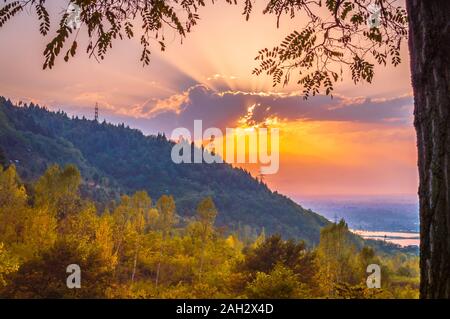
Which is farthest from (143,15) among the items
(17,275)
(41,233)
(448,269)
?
(41,233)

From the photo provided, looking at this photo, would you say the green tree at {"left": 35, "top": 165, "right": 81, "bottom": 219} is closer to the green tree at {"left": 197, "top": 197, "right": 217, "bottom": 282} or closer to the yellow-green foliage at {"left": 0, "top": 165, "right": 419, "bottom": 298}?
the yellow-green foliage at {"left": 0, "top": 165, "right": 419, "bottom": 298}

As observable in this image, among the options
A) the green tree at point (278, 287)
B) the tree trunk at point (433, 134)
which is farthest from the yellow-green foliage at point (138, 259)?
the tree trunk at point (433, 134)

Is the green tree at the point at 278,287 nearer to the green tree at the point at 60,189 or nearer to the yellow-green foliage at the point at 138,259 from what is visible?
the yellow-green foliage at the point at 138,259

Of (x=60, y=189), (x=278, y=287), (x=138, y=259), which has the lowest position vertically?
(x=138, y=259)

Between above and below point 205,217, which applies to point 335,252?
below

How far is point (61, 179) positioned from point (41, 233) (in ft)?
43.2

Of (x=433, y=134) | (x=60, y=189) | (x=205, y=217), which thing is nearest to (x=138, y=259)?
(x=205, y=217)

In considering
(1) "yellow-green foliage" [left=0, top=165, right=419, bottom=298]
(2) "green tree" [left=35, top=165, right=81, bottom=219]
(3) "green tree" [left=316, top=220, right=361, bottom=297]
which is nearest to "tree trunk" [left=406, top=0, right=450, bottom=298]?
(1) "yellow-green foliage" [left=0, top=165, right=419, bottom=298]

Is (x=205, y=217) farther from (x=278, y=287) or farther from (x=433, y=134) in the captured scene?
(x=433, y=134)

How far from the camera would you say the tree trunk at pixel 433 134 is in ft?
6.89

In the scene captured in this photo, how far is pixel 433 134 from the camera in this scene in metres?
2.15

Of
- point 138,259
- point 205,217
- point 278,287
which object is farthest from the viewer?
point 138,259

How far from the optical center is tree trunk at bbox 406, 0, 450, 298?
82.7 inches
